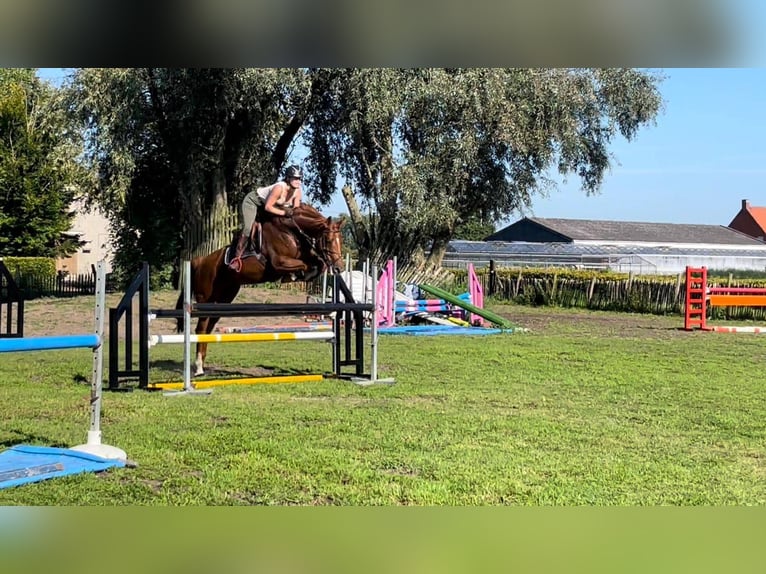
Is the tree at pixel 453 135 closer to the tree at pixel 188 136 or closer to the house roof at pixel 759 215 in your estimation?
the tree at pixel 188 136

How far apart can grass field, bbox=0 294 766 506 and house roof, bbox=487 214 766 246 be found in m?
34.5

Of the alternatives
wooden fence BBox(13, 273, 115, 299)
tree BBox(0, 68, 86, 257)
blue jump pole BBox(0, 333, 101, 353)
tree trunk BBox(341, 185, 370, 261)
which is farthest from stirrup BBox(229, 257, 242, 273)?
tree BBox(0, 68, 86, 257)

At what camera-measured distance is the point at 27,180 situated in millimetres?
29734

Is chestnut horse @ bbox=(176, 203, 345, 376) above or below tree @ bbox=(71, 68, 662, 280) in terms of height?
below

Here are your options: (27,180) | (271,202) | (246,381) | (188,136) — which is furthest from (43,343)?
(27,180)

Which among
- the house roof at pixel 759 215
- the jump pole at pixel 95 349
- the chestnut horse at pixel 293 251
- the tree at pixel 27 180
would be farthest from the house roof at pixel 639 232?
the jump pole at pixel 95 349

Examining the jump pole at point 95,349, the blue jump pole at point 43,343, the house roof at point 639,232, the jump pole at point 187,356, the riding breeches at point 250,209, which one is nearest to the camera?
the blue jump pole at point 43,343

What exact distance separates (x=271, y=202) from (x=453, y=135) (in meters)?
13.8

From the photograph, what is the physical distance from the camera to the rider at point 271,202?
853 cm

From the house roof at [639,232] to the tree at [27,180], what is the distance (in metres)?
25.5

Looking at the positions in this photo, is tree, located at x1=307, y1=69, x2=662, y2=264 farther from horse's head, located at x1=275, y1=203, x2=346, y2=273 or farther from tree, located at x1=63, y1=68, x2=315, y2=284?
horse's head, located at x1=275, y1=203, x2=346, y2=273

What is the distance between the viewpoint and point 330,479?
4.27 m

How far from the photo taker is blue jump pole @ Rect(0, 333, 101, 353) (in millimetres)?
4301
